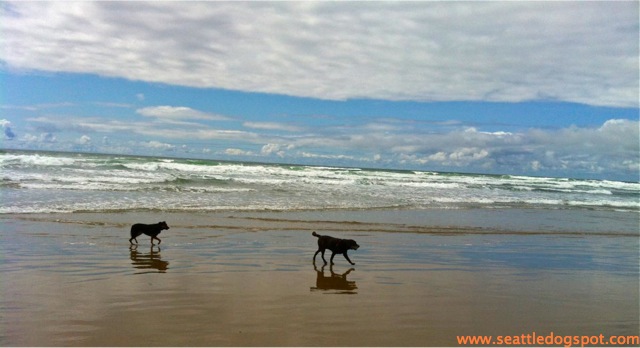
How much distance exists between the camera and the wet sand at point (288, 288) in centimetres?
491

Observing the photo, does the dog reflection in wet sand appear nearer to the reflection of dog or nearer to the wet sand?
the wet sand

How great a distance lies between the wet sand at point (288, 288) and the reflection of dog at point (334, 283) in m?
0.03

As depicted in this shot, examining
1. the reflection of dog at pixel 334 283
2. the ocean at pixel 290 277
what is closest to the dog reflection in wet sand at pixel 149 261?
the ocean at pixel 290 277

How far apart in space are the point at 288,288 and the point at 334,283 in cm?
81

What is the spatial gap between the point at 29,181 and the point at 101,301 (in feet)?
59.4

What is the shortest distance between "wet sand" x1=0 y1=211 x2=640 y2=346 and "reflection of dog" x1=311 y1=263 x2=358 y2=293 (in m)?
0.03

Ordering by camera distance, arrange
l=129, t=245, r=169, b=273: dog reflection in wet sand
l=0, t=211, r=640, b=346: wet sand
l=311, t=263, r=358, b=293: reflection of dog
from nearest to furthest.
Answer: l=0, t=211, r=640, b=346: wet sand
l=311, t=263, r=358, b=293: reflection of dog
l=129, t=245, r=169, b=273: dog reflection in wet sand

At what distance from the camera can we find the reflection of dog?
6857mm

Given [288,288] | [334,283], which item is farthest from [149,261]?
[334,283]

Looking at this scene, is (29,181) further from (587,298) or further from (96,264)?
(587,298)

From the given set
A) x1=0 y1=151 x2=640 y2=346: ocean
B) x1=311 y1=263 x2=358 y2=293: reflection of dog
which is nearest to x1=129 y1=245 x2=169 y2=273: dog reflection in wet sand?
x1=0 y1=151 x2=640 y2=346: ocean

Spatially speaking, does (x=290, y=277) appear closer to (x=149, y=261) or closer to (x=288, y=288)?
(x=288, y=288)

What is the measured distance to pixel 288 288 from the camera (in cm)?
673

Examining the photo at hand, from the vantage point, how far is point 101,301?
5.77 m
